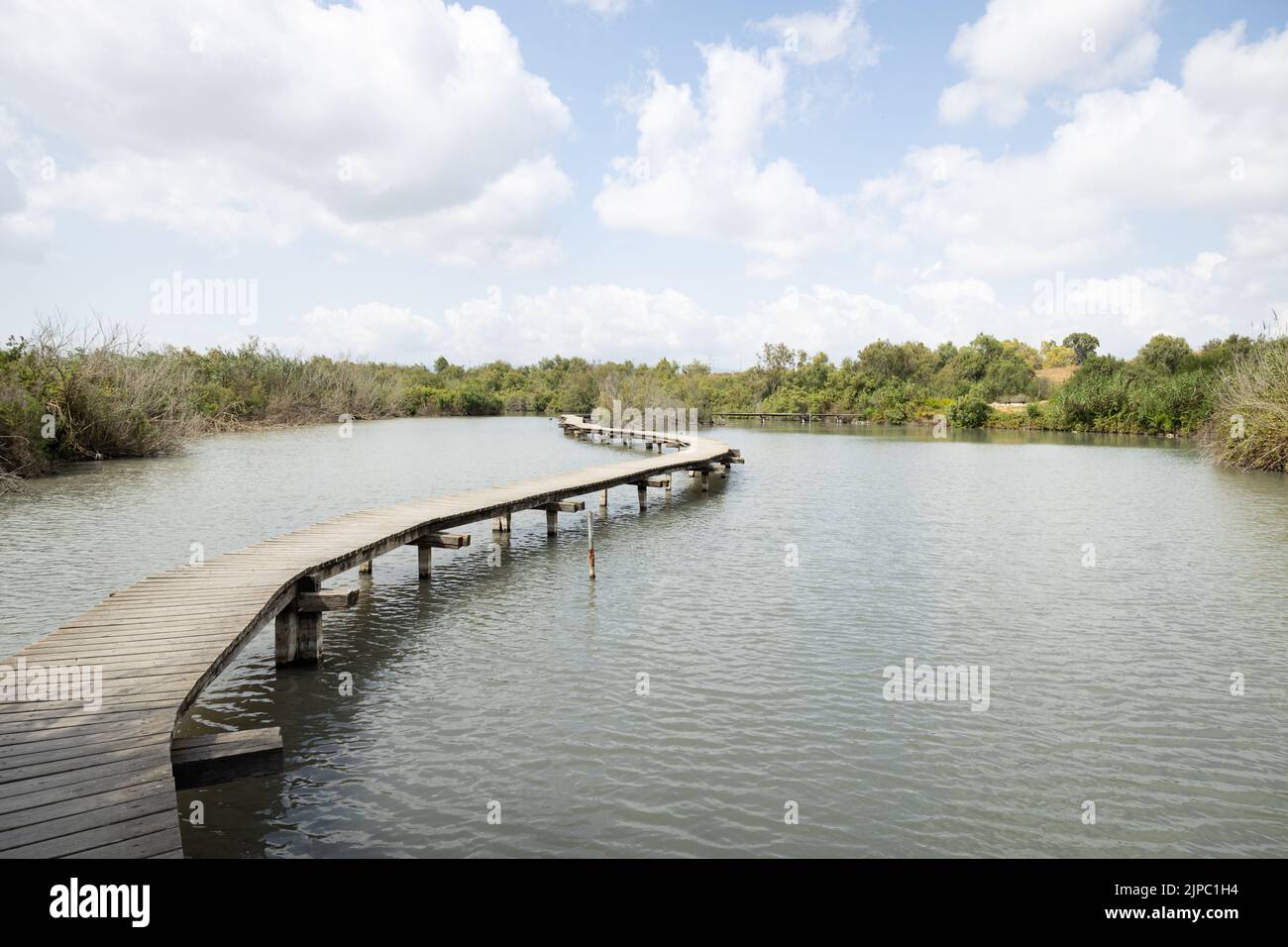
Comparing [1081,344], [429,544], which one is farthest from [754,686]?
[1081,344]

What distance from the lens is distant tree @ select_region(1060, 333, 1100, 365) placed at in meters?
128

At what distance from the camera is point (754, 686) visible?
7.52 meters

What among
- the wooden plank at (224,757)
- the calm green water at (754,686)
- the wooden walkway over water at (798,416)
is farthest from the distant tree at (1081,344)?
the wooden plank at (224,757)

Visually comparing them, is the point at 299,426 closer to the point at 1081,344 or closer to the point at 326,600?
the point at 326,600

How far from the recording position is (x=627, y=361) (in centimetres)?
10475

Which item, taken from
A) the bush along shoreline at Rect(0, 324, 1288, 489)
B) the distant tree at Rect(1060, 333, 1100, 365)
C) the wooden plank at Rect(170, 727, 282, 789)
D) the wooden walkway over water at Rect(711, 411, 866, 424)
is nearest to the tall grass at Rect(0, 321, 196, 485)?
the bush along shoreline at Rect(0, 324, 1288, 489)

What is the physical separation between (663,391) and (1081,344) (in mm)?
94563

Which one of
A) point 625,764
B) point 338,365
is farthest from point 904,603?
point 338,365

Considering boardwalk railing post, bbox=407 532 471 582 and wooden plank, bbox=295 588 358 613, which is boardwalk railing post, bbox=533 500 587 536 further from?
wooden plank, bbox=295 588 358 613

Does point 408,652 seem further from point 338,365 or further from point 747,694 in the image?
point 338,365

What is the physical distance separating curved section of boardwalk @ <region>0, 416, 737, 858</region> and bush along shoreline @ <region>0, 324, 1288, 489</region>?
13661 millimetres

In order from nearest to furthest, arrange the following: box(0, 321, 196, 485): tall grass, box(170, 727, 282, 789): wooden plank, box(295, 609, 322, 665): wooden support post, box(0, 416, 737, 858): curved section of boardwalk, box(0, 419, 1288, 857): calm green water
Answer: box(0, 416, 737, 858): curved section of boardwalk, box(170, 727, 282, 789): wooden plank, box(0, 419, 1288, 857): calm green water, box(295, 609, 322, 665): wooden support post, box(0, 321, 196, 485): tall grass

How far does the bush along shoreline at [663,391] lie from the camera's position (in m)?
25.0
